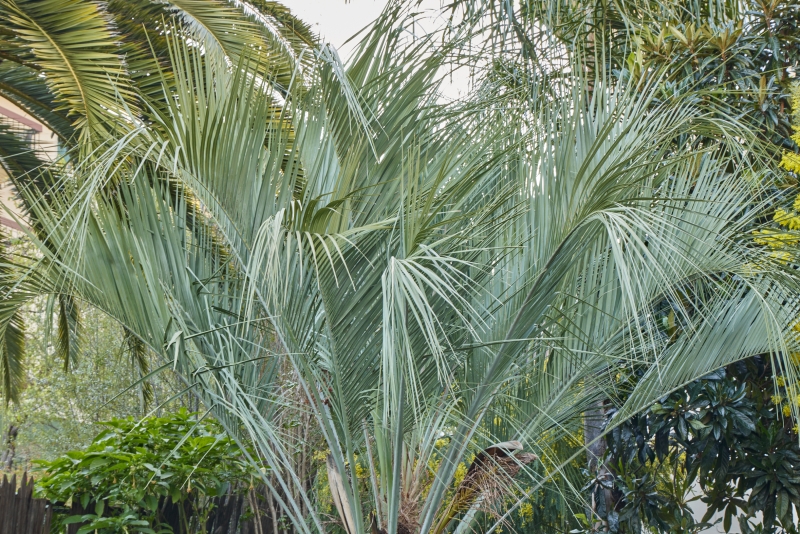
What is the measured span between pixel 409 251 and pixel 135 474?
1.87 meters

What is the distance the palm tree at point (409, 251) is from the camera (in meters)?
2.51

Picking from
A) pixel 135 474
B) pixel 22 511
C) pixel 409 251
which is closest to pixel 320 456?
pixel 135 474

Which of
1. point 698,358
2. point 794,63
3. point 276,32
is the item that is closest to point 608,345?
point 698,358

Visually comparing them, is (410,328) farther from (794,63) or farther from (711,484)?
(794,63)

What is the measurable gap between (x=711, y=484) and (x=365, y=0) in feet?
10.5

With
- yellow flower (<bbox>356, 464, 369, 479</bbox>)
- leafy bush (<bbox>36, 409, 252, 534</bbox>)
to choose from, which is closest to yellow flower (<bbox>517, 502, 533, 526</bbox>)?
yellow flower (<bbox>356, 464, 369, 479</bbox>)

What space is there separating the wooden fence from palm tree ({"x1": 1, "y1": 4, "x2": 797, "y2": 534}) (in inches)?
27.7

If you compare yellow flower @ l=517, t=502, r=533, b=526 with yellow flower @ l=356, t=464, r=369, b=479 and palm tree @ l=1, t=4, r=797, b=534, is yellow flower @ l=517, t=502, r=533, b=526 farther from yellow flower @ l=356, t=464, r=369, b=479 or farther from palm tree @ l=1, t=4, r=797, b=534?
palm tree @ l=1, t=4, r=797, b=534

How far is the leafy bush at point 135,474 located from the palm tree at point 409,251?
45 cm

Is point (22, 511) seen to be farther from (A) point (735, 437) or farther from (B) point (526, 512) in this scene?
(B) point (526, 512)

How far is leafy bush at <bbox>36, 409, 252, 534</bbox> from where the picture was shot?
10.9 ft

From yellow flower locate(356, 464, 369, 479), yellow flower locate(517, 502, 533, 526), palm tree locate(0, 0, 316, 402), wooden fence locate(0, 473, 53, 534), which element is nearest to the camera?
wooden fence locate(0, 473, 53, 534)

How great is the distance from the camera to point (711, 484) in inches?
164

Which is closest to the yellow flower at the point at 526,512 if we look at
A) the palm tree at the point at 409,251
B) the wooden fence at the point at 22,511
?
the palm tree at the point at 409,251
